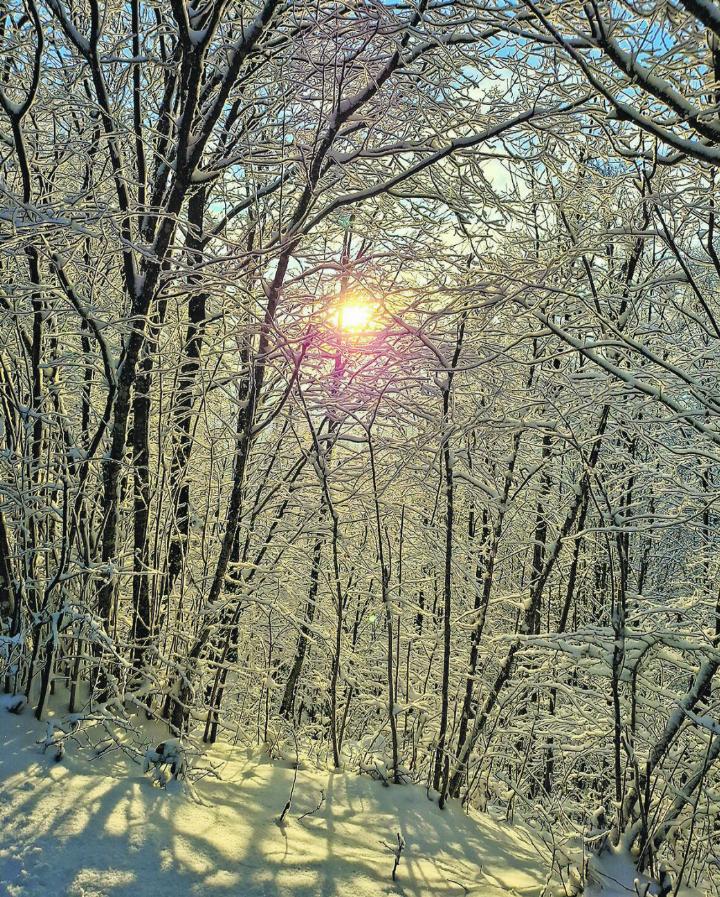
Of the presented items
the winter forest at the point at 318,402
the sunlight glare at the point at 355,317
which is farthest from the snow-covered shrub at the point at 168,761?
the sunlight glare at the point at 355,317

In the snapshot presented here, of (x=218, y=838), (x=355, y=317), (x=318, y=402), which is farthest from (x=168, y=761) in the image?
(x=355, y=317)

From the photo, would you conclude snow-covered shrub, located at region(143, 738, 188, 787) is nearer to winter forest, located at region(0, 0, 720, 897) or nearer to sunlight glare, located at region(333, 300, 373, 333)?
winter forest, located at region(0, 0, 720, 897)

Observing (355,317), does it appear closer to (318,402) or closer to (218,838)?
(318,402)

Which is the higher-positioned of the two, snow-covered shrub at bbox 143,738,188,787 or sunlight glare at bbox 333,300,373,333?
sunlight glare at bbox 333,300,373,333

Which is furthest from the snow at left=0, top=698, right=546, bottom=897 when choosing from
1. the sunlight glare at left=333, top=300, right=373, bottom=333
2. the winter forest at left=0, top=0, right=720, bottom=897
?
the sunlight glare at left=333, top=300, right=373, bottom=333

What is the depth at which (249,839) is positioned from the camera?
2.17m

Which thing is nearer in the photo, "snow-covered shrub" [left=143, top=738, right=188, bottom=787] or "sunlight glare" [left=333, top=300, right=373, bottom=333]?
"snow-covered shrub" [left=143, top=738, right=188, bottom=787]

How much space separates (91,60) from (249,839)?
3432 millimetres

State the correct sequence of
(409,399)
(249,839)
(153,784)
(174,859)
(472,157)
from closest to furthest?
(174,859)
(249,839)
(153,784)
(472,157)
(409,399)

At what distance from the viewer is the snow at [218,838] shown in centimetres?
178

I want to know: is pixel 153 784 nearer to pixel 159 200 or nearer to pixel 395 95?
pixel 159 200

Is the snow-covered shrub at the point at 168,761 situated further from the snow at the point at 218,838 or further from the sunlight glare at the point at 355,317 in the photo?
the sunlight glare at the point at 355,317

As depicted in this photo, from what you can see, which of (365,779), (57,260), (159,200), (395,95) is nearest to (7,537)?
(57,260)

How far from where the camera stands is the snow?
5.83 feet
